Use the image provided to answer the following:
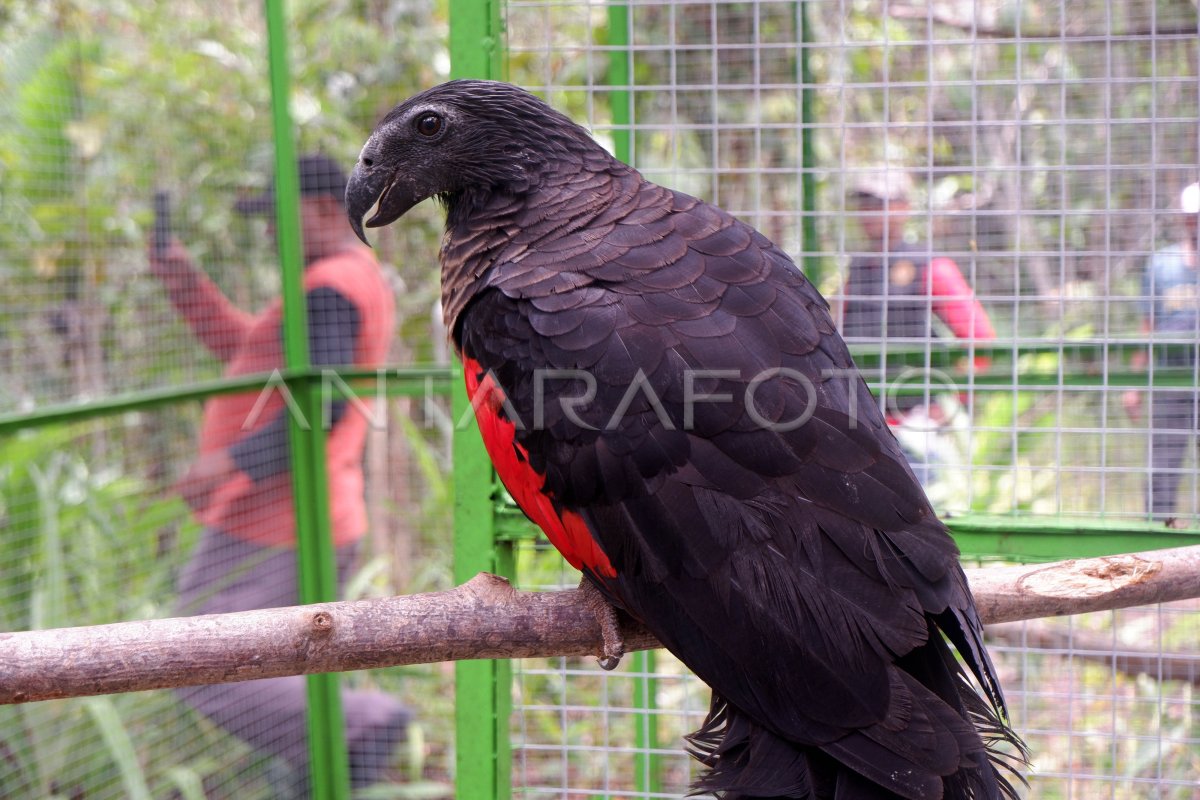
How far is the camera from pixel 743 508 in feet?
5.23

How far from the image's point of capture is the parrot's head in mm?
1997

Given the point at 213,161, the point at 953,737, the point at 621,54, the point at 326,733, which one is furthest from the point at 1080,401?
the point at 213,161

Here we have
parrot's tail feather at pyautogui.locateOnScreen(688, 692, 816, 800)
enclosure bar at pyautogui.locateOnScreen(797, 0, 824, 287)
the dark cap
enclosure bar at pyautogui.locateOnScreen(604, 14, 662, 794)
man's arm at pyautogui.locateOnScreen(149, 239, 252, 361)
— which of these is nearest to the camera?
parrot's tail feather at pyautogui.locateOnScreen(688, 692, 816, 800)

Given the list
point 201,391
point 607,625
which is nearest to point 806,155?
point 607,625

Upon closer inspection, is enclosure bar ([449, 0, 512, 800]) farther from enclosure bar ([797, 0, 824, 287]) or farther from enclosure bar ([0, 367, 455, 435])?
enclosure bar ([797, 0, 824, 287])

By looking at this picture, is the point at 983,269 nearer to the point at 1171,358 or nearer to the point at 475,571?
the point at 1171,358

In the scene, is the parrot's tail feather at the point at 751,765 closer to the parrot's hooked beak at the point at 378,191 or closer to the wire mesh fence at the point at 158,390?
the parrot's hooked beak at the point at 378,191

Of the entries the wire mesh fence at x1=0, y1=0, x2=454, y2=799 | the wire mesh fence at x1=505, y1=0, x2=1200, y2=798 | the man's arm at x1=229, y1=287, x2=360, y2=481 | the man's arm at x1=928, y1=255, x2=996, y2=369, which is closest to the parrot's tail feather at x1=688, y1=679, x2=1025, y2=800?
the wire mesh fence at x1=505, y1=0, x2=1200, y2=798

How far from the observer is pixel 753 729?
1.66m

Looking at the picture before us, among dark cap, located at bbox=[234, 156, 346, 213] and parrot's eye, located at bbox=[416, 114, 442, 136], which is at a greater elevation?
dark cap, located at bbox=[234, 156, 346, 213]

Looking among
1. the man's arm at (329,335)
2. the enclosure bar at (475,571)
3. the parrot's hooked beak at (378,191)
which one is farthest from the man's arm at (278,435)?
the parrot's hooked beak at (378,191)

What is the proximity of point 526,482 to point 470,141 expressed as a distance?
0.74m

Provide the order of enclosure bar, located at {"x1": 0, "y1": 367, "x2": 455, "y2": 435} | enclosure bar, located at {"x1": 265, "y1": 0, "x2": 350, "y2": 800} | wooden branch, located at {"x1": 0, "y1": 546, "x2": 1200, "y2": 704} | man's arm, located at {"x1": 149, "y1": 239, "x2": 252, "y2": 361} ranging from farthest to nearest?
man's arm, located at {"x1": 149, "y1": 239, "x2": 252, "y2": 361}
enclosure bar, located at {"x1": 265, "y1": 0, "x2": 350, "y2": 800}
enclosure bar, located at {"x1": 0, "y1": 367, "x2": 455, "y2": 435}
wooden branch, located at {"x1": 0, "y1": 546, "x2": 1200, "y2": 704}

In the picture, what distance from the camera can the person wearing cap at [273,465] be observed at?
144 inches
